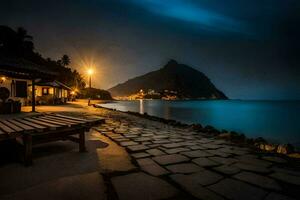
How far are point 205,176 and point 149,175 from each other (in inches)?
37.7

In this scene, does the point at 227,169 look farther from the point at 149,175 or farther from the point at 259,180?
the point at 149,175

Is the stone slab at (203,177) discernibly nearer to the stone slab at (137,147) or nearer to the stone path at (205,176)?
the stone path at (205,176)

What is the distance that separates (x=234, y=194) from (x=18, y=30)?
57354 millimetres

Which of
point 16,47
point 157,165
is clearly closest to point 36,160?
point 157,165

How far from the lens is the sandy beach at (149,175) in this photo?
2.75 m

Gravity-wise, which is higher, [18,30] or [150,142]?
[18,30]

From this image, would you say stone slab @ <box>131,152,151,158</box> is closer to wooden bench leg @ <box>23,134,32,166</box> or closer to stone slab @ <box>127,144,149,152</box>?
stone slab @ <box>127,144,149,152</box>

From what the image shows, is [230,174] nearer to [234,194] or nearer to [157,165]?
[234,194]

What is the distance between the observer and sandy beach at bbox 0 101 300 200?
2.75 metres

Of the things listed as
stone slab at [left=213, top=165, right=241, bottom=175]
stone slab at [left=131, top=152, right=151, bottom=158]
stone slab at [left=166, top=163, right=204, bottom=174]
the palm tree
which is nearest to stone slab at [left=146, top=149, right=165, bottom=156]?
stone slab at [left=131, top=152, right=151, bottom=158]

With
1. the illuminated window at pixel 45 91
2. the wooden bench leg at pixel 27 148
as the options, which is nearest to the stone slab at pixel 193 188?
the wooden bench leg at pixel 27 148

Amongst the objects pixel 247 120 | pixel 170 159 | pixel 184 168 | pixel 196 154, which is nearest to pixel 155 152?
pixel 170 159

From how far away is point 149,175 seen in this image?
3375mm

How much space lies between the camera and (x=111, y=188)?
2.88 meters
